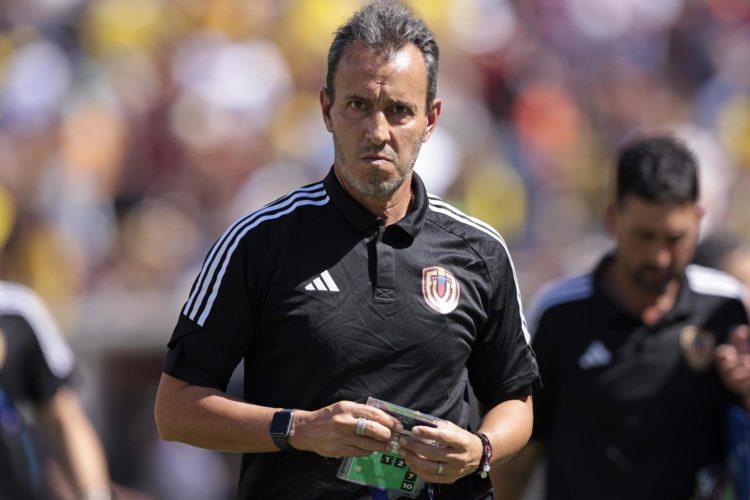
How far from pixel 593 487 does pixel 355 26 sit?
2583mm

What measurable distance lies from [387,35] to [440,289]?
2.35ft

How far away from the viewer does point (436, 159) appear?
35.6ft

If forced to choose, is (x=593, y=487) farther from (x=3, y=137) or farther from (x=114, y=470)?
(x=3, y=137)

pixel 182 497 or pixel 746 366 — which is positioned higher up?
pixel 746 366

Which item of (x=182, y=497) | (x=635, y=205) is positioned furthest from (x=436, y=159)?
(x=635, y=205)

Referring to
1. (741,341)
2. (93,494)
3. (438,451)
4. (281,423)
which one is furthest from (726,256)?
(281,423)

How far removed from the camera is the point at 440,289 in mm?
3734

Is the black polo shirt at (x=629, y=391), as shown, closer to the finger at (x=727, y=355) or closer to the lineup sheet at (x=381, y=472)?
the finger at (x=727, y=355)

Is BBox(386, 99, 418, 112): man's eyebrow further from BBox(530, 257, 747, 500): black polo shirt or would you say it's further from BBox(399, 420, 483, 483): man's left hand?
BBox(530, 257, 747, 500): black polo shirt

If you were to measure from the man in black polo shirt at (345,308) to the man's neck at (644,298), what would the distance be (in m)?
2.04

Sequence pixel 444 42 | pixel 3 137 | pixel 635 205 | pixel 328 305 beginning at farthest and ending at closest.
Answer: pixel 444 42, pixel 3 137, pixel 635 205, pixel 328 305

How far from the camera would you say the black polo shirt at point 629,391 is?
215 inches

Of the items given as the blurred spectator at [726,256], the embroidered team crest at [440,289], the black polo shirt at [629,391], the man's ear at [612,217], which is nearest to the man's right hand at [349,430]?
the embroidered team crest at [440,289]

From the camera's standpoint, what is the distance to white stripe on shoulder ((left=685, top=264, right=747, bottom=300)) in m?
5.76
